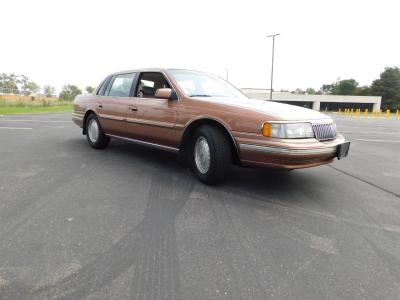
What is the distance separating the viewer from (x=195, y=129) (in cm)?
398

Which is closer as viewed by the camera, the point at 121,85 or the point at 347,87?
the point at 121,85

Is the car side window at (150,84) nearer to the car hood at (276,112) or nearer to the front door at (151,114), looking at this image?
the front door at (151,114)

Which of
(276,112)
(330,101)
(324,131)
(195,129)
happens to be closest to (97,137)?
(195,129)

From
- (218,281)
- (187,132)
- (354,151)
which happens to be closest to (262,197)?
(187,132)

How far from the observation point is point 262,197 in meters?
3.43

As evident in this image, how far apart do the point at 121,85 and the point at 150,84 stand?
83cm

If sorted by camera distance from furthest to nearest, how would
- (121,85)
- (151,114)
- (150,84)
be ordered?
(121,85) → (150,84) → (151,114)

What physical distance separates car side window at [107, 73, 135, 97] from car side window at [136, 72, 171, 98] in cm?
26

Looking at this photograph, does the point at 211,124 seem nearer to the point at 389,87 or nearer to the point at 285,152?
the point at 285,152

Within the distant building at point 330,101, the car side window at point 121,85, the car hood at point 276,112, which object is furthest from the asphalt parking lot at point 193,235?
the distant building at point 330,101

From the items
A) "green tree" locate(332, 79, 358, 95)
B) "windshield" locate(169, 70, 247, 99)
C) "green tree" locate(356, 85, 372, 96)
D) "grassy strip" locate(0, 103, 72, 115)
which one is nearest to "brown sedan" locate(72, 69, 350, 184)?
"windshield" locate(169, 70, 247, 99)

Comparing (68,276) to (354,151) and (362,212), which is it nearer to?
(362,212)

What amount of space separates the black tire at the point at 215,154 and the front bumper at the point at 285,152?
0.63ft

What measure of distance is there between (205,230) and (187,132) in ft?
5.57
